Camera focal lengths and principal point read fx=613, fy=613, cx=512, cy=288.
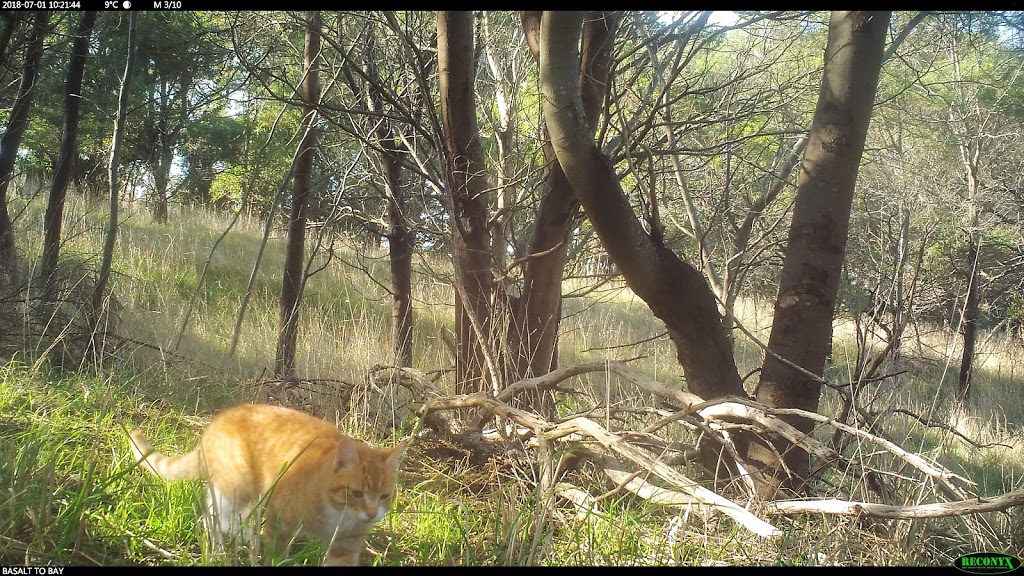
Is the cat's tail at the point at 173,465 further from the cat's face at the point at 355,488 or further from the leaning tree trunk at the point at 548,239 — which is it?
the leaning tree trunk at the point at 548,239

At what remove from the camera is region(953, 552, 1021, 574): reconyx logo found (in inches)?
87.3

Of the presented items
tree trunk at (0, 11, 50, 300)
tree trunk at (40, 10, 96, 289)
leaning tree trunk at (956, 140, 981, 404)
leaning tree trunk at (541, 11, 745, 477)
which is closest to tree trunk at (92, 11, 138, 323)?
tree trunk at (40, 10, 96, 289)

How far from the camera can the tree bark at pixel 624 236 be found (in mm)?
2844

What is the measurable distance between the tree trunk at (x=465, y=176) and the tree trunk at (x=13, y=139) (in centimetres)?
316

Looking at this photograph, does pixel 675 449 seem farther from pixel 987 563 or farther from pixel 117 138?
pixel 117 138

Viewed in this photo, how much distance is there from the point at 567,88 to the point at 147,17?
9.23m

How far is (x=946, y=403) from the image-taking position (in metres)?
8.03

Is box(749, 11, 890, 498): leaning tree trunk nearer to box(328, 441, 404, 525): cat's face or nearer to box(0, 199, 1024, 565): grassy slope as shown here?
box(0, 199, 1024, 565): grassy slope

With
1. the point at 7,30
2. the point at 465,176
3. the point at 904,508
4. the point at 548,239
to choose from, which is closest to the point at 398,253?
the point at 465,176

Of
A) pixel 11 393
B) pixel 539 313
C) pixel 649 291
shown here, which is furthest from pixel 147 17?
pixel 649 291

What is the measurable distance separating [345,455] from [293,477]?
24 centimetres

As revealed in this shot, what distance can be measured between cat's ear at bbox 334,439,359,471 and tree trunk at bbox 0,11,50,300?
3.89 meters

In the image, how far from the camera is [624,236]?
10.0 ft

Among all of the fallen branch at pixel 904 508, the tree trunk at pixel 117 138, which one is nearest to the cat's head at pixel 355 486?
the fallen branch at pixel 904 508
